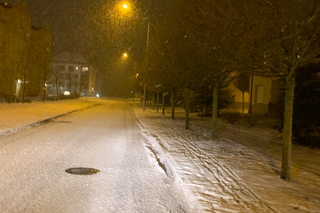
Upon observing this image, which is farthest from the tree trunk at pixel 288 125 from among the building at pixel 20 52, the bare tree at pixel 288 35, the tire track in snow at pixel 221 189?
the building at pixel 20 52

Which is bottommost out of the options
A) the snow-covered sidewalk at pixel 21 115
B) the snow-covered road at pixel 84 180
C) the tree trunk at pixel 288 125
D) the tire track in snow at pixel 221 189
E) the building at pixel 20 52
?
the snow-covered road at pixel 84 180

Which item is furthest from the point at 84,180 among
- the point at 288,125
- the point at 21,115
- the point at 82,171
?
the point at 21,115

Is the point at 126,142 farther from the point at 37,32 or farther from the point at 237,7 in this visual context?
the point at 37,32

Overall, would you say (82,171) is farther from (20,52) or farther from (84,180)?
(20,52)

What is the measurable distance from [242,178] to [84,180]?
3350 mm

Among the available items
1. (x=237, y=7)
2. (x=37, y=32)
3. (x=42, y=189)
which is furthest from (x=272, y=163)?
(x=37, y=32)

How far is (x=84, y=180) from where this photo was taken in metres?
5.95

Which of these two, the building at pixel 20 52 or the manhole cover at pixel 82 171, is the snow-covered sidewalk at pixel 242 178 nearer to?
the manhole cover at pixel 82 171

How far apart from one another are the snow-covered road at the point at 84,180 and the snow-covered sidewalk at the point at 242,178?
0.42 metres

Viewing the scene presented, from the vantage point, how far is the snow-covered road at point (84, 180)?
4.65m

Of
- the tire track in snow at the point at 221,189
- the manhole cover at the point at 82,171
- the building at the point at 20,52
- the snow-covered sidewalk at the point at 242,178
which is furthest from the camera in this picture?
the building at the point at 20,52

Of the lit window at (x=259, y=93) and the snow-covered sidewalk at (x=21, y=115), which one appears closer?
the snow-covered sidewalk at (x=21, y=115)

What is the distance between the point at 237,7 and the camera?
23.8 ft

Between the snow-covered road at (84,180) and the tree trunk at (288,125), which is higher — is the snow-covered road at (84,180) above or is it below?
below
